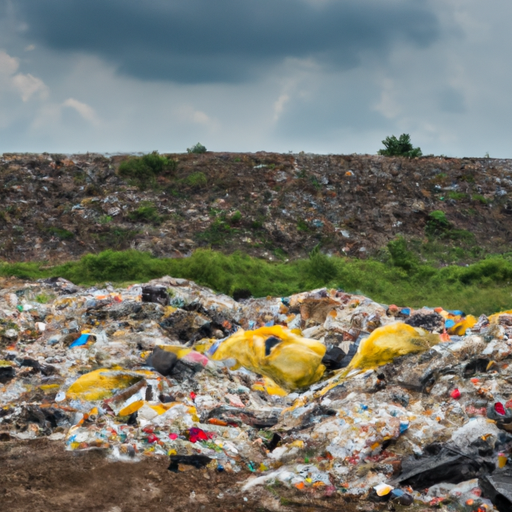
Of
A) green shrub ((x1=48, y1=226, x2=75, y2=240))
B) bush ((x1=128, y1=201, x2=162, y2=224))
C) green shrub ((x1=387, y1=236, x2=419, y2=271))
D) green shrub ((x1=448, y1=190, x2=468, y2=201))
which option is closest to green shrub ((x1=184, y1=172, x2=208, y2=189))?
bush ((x1=128, y1=201, x2=162, y2=224))

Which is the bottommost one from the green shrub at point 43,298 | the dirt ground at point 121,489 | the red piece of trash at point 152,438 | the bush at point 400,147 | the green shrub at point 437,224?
the dirt ground at point 121,489

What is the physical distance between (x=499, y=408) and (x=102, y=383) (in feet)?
11.1

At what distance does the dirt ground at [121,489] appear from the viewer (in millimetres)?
3256

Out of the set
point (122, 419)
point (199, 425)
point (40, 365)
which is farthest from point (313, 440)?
point (40, 365)

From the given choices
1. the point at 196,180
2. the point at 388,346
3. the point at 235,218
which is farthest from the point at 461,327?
the point at 196,180

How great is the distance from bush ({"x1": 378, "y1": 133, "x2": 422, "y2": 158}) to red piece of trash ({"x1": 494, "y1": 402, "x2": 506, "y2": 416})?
1673 cm

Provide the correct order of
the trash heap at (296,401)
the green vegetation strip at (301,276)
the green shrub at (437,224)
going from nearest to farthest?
the trash heap at (296,401), the green vegetation strip at (301,276), the green shrub at (437,224)

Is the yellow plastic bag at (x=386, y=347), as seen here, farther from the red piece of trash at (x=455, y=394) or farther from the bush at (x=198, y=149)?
the bush at (x=198, y=149)

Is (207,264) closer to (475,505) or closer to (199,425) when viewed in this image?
(199,425)

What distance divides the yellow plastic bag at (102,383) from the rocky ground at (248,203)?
28.5 ft

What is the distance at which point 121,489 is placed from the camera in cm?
343

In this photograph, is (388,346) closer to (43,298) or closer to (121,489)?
(121,489)

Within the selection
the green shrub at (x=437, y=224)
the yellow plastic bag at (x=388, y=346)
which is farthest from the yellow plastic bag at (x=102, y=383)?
the green shrub at (x=437, y=224)

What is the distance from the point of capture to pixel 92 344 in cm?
643
